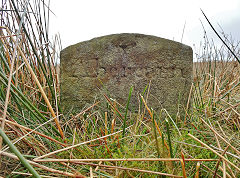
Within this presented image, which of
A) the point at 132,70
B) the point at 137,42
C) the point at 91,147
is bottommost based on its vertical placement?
the point at 91,147

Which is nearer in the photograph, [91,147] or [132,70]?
[91,147]

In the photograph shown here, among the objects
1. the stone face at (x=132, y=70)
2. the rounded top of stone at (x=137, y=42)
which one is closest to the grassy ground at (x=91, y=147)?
the stone face at (x=132, y=70)

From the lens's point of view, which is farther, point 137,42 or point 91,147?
point 137,42

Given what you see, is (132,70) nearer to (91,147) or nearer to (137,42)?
(137,42)

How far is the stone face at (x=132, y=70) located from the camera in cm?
168

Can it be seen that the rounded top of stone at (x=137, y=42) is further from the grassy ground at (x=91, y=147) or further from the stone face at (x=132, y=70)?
the grassy ground at (x=91, y=147)

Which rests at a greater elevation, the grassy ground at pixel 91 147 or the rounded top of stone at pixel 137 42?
the rounded top of stone at pixel 137 42

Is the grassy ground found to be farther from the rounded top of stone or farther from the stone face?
the rounded top of stone

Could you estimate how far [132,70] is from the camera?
1677mm

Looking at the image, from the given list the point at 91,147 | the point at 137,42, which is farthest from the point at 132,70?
the point at 91,147

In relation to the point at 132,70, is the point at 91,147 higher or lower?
lower

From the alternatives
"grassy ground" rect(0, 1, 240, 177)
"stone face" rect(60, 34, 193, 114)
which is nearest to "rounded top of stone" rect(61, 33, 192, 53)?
"stone face" rect(60, 34, 193, 114)

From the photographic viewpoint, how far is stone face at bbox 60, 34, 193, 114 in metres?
1.68

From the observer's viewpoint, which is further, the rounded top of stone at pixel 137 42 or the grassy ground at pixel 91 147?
the rounded top of stone at pixel 137 42
